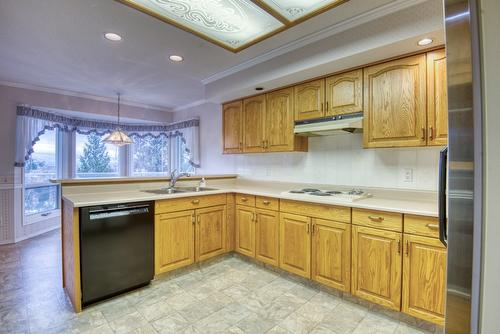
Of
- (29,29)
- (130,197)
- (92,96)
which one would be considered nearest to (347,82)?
(130,197)

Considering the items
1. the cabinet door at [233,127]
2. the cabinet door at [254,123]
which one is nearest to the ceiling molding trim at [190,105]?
the cabinet door at [233,127]

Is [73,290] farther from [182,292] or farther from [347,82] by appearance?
[347,82]

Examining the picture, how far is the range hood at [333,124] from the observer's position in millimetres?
2328

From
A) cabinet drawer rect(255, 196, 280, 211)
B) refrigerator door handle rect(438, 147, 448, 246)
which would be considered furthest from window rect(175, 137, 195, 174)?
refrigerator door handle rect(438, 147, 448, 246)

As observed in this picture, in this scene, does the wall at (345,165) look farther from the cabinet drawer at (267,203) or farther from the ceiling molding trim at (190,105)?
the ceiling molding trim at (190,105)

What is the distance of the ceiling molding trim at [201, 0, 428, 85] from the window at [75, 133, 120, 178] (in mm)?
3656

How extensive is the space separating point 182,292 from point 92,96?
3995 mm

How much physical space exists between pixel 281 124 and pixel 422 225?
1.77 meters

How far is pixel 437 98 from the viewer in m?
1.96

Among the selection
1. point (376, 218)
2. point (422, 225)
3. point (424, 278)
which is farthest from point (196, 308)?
point (422, 225)

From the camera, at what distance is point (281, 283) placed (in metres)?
2.56

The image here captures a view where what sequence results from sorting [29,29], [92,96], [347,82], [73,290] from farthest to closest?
[92,96]
[347,82]
[29,29]
[73,290]

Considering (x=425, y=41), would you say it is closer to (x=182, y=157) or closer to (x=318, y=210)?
(x=318, y=210)

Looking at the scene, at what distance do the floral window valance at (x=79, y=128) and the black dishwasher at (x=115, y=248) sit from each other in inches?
107
